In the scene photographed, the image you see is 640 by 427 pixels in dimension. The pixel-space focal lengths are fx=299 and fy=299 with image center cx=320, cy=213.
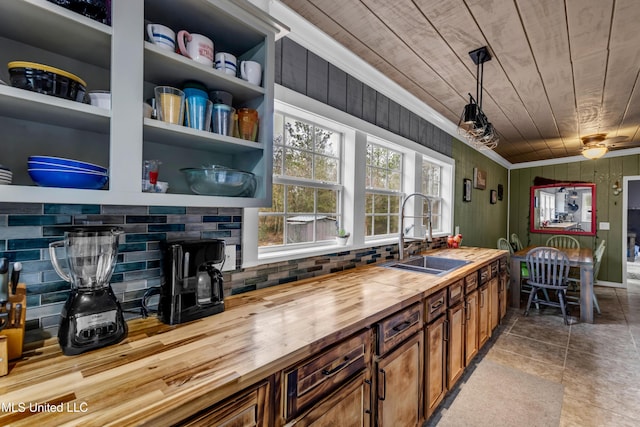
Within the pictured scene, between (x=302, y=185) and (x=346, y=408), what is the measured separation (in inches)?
51.1

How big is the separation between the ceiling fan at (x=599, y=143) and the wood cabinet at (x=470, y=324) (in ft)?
10.9

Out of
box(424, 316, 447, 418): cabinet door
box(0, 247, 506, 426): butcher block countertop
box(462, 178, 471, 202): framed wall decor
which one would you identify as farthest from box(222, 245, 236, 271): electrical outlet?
box(462, 178, 471, 202): framed wall decor

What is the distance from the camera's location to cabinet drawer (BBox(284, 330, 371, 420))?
3.09 ft

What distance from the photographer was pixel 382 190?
2.74 m

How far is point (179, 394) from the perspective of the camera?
70cm

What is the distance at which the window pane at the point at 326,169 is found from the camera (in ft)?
7.07

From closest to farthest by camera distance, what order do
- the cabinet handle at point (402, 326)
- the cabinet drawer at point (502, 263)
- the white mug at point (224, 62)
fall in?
the white mug at point (224, 62) < the cabinet handle at point (402, 326) < the cabinet drawer at point (502, 263)

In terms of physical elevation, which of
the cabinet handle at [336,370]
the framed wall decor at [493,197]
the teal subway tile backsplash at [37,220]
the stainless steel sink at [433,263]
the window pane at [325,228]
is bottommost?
the cabinet handle at [336,370]

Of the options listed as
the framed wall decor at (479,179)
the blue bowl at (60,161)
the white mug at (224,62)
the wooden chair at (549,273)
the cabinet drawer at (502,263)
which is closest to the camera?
the blue bowl at (60,161)

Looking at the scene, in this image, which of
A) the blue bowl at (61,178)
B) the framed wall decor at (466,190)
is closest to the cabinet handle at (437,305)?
the blue bowl at (61,178)

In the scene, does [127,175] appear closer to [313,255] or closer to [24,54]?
[24,54]

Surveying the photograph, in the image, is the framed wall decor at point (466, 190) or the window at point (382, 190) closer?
the window at point (382, 190)

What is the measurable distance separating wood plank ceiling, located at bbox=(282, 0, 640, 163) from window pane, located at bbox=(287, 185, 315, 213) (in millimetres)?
989

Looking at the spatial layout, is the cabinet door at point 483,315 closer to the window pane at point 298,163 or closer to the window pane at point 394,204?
the window pane at point 394,204
